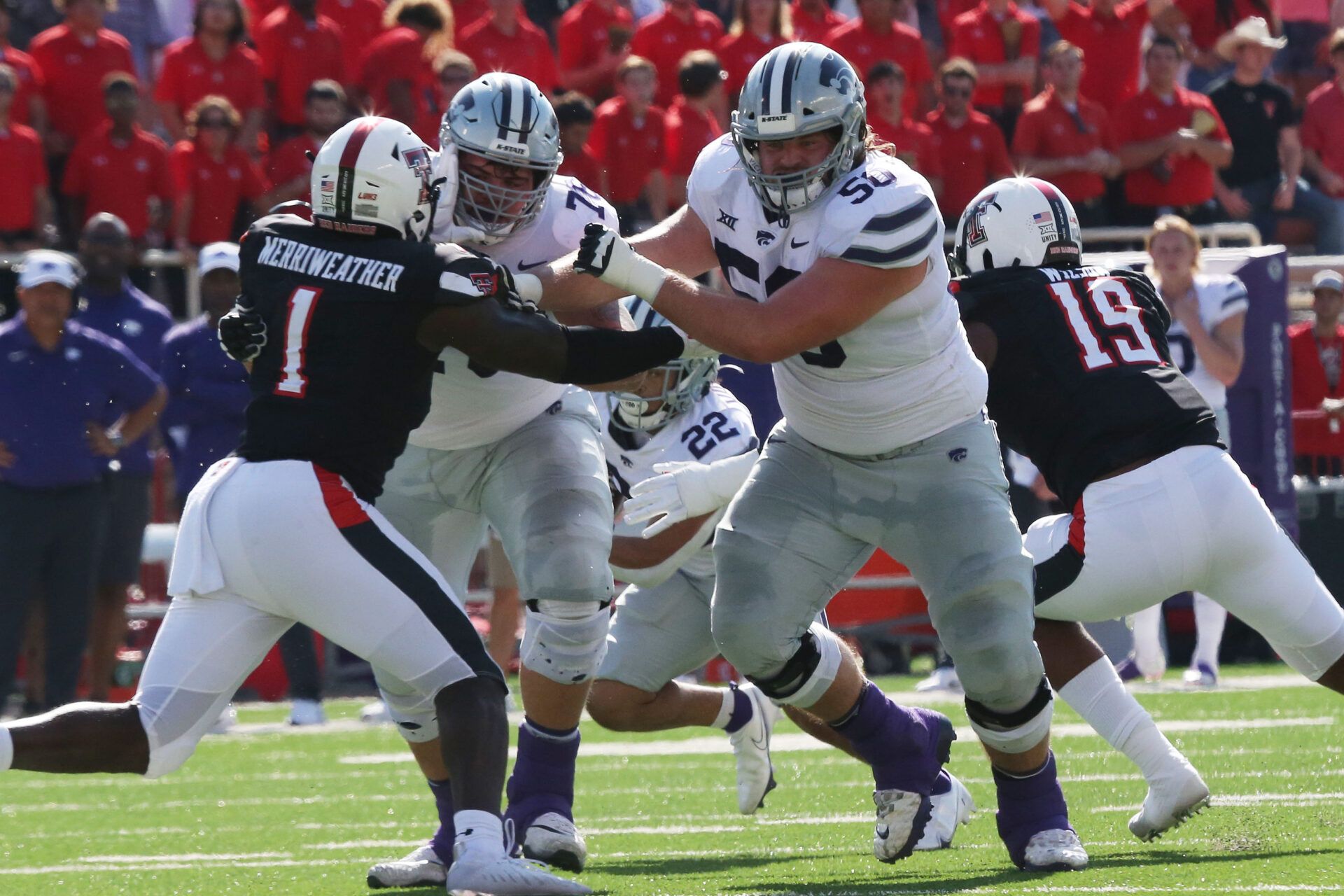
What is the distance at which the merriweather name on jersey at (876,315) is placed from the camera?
14.0 ft

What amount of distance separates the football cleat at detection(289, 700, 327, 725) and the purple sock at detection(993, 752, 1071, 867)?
4444mm

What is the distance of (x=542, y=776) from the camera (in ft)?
15.9

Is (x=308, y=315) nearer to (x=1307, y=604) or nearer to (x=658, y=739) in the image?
(x=1307, y=604)

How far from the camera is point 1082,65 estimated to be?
11680 millimetres

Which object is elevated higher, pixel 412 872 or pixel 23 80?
pixel 23 80

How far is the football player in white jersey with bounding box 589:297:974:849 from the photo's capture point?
5.61m

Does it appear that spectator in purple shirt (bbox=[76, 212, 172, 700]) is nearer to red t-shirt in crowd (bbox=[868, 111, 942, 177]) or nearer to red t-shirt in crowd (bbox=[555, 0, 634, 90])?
red t-shirt in crowd (bbox=[555, 0, 634, 90])

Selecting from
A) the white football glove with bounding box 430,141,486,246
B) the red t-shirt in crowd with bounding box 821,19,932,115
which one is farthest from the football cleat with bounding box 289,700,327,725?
the red t-shirt in crowd with bounding box 821,19,932,115

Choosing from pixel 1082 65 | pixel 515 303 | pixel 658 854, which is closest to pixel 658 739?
pixel 658 854

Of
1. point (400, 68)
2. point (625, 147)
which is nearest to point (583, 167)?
point (625, 147)

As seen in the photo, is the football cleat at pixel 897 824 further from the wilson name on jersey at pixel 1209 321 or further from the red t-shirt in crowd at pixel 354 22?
the red t-shirt in crowd at pixel 354 22

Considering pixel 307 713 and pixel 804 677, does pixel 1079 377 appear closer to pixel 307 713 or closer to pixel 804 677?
pixel 804 677

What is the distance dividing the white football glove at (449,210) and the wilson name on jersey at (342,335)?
0.56 meters

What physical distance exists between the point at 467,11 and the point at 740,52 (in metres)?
1.59
